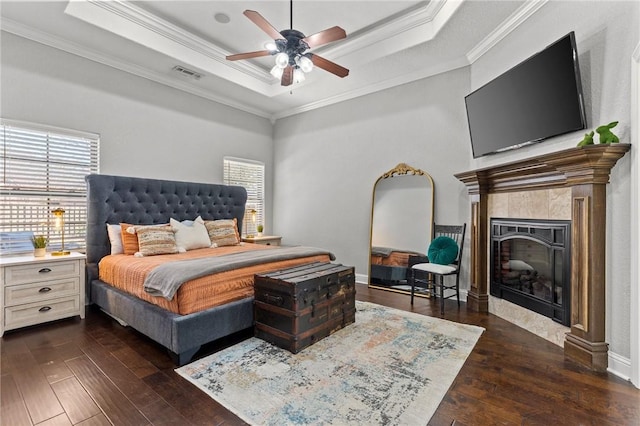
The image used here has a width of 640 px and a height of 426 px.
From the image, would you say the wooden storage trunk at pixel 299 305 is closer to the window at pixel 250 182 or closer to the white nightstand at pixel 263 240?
the white nightstand at pixel 263 240

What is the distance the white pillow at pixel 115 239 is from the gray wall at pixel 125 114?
31.9 inches

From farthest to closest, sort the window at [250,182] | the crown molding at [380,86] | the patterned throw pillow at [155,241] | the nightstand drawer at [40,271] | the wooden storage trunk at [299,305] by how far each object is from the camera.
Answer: the window at [250,182], the crown molding at [380,86], the patterned throw pillow at [155,241], the nightstand drawer at [40,271], the wooden storage trunk at [299,305]

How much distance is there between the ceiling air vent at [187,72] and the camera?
4320 millimetres

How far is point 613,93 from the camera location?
244 cm

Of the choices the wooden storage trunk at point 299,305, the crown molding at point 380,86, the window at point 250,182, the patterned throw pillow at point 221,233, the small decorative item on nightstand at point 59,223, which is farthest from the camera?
the window at point 250,182

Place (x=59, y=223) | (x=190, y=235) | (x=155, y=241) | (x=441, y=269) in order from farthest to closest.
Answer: (x=190, y=235), (x=441, y=269), (x=155, y=241), (x=59, y=223)

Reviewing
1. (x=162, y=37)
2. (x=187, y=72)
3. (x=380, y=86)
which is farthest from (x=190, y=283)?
(x=380, y=86)

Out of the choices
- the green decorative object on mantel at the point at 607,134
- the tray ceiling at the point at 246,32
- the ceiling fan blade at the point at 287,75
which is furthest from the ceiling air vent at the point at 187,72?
the green decorative object on mantel at the point at 607,134

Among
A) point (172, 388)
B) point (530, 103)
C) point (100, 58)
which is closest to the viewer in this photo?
point (172, 388)

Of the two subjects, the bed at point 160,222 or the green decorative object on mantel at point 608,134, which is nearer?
the green decorative object on mantel at point 608,134

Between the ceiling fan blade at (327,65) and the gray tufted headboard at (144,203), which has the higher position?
the ceiling fan blade at (327,65)

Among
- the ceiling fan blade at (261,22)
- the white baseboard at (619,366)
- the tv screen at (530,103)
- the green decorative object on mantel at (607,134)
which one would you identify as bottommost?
the white baseboard at (619,366)

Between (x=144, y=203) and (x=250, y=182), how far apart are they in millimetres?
2162

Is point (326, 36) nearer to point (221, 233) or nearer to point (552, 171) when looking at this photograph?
point (552, 171)
